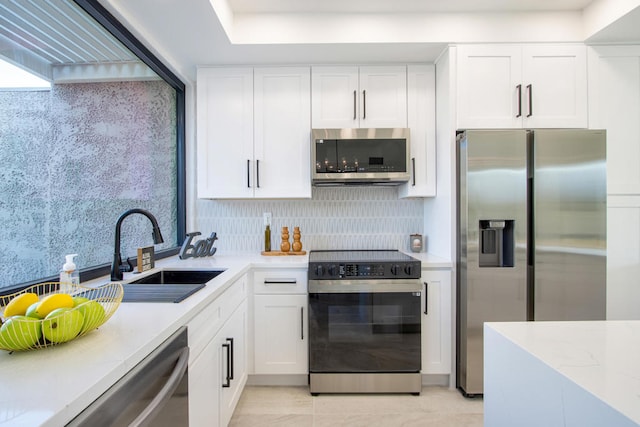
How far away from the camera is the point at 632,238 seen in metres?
2.18

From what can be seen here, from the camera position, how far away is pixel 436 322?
2.23 meters

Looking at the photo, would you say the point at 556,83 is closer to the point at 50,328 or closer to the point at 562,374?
the point at 562,374

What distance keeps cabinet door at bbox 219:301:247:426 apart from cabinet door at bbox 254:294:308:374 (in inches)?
6.3

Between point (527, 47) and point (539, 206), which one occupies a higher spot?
point (527, 47)

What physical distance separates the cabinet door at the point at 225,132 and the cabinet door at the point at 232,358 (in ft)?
3.13

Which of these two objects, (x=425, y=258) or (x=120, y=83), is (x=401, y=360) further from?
(x=120, y=83)

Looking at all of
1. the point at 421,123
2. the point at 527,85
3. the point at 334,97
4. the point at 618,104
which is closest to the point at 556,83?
the point at 527,85

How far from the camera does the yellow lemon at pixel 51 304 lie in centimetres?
77

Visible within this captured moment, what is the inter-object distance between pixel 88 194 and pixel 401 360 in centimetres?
217

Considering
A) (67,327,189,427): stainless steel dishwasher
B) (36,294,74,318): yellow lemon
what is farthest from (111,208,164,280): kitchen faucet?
(36,294,74,318): yellow lemon

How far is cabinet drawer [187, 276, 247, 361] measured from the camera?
1.21m

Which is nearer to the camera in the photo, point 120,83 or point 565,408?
point 565,408

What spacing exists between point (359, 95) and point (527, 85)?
3.80 feet

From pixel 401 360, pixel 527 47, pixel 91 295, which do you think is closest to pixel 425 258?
pixel 401 360
